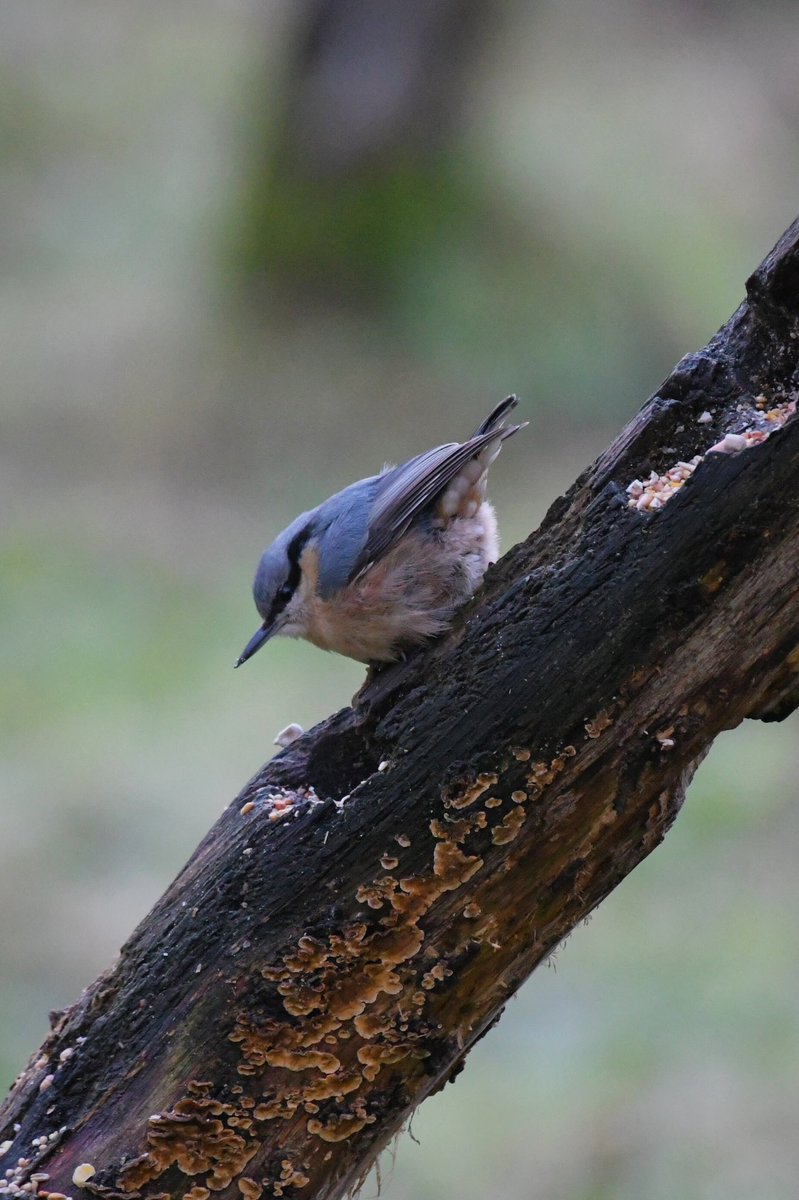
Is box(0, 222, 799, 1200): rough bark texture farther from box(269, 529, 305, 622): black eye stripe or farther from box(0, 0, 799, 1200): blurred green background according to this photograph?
box(0, 0, 799, 1200): blurred green background

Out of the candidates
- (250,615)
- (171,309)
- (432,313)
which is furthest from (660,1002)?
(171,309)

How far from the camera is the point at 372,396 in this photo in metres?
8.95

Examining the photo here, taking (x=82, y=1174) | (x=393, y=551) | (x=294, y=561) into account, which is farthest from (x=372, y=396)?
(x=82, y=1174)

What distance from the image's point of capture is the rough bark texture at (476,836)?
2.14 meters

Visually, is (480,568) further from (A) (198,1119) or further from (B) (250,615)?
(B) (250,615)

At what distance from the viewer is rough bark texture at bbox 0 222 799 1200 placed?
2137 mm

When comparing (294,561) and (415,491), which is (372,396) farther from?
(415,491)

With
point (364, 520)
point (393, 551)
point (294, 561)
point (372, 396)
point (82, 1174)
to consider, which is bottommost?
point (82, 1174)

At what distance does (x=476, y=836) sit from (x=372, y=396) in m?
7.00

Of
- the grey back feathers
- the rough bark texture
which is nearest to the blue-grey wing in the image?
the grey back feathers

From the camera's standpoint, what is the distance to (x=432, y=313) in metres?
9.05

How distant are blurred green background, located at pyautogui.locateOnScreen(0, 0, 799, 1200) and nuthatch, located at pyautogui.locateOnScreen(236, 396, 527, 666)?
2008 mm

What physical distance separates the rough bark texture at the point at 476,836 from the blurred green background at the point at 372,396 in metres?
2.20

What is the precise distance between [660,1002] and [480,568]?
235 centimetres
